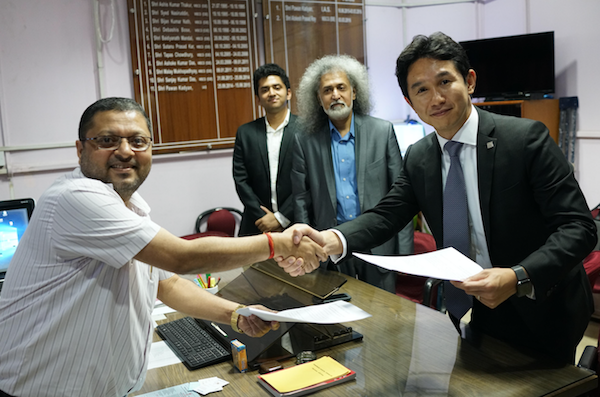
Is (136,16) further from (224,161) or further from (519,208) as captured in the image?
(519,208)

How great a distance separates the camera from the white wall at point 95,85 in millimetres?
4125

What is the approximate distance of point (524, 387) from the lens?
133 cm

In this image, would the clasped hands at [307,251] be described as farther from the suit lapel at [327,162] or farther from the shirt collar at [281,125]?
the shirt collar at [281,125]

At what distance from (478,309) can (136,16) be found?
3875mm

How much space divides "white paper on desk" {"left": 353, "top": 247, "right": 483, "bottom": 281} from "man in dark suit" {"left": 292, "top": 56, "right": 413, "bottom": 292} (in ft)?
4.62

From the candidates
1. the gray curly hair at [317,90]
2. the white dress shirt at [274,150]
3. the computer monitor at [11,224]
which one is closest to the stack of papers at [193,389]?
the computer monitor at [11,224]

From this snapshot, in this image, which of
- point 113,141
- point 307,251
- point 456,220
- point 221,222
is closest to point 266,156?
point 221,222

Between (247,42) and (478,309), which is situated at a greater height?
(247,42)

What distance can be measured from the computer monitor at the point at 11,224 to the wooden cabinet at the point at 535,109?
4016 mm

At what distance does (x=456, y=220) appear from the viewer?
177 centimetres

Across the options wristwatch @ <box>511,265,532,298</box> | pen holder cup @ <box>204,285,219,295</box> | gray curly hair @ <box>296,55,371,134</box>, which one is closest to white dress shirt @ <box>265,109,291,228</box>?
gray curly hair @ <box>296,55,371,134</box>

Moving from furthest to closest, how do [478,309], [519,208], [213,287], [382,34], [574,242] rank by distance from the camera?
[382,34], [213,287], [478,309], [519,208], [574,242]

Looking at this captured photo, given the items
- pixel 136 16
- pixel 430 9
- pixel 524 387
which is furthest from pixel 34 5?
pixel 524 387

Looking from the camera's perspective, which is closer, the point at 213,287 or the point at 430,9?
the point at 213,287
